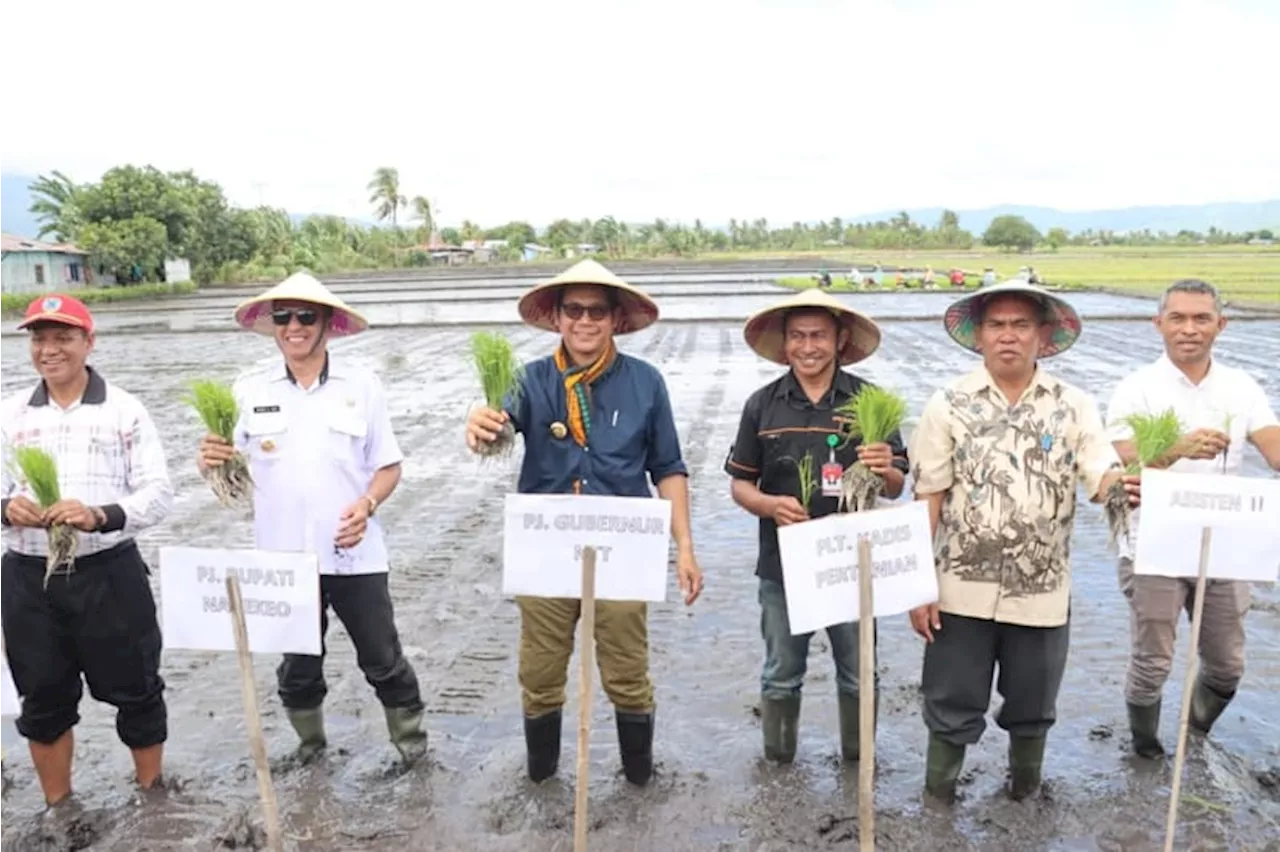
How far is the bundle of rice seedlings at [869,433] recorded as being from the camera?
129 inches

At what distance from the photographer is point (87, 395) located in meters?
3.52

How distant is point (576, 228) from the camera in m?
95.8

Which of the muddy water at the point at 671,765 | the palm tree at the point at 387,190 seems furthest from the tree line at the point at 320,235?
the muddy water at the point at 671,765

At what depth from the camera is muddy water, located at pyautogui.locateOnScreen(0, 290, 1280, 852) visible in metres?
3.56

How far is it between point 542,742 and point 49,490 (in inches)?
76.0

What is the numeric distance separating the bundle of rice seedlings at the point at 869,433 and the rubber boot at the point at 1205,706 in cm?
179

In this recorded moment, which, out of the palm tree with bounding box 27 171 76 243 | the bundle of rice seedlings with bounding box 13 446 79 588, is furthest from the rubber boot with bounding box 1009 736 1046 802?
the palm tree with bounding box 27 171 76 243

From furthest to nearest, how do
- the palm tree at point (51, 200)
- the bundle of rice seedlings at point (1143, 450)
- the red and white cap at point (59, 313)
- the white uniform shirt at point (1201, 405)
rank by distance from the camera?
1. the palm tree at point (51, 200)
2. the white uniform shirt at point (1201, 405)
3. the red and white cap at point (59, 313)
4. the bundle of rice seedlings at point (1143, 450)

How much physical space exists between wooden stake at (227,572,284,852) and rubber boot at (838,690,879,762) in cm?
208

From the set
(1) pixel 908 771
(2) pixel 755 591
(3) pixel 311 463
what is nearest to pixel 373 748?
(3) pixel 311 463

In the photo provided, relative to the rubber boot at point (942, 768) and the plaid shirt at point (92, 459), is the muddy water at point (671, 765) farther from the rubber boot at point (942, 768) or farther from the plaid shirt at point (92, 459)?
the plaid shirt at point (92, 459)

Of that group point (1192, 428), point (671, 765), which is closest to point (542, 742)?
point (671, 765)

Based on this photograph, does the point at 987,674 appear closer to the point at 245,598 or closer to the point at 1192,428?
the point at 1192,428

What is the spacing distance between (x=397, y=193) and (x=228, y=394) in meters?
85.3
